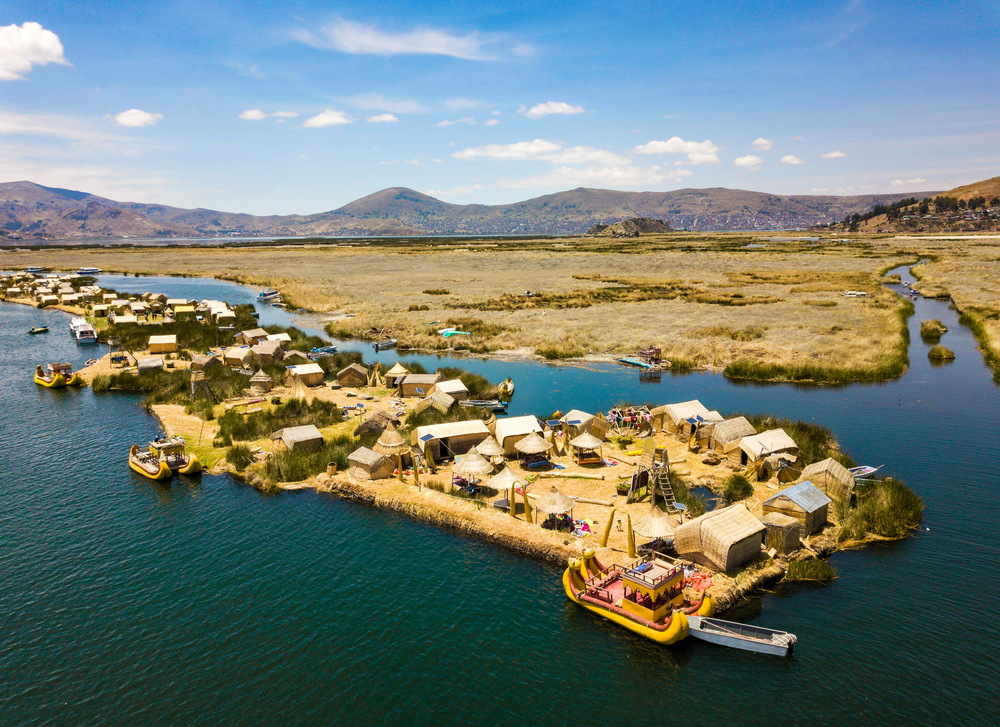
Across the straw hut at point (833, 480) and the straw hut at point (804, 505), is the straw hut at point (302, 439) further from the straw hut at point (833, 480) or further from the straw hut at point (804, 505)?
the straw hut at point (833, 480)

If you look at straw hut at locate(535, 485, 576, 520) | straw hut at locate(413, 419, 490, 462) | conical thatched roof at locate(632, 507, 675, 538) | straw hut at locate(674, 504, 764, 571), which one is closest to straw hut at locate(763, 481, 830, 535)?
straw hut at locate(674, 504, 764, 571)

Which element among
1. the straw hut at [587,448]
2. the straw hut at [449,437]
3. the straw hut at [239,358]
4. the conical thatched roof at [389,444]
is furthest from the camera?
the straw hut at [239,358]

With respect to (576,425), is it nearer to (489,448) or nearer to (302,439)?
(489,448)

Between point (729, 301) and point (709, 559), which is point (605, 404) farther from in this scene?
point (729, 301)

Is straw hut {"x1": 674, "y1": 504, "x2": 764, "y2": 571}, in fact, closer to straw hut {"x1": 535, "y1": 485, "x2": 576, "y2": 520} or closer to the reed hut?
straw hut {"x1": 535, "y1": 485, "x2": 576, "y2": 520}

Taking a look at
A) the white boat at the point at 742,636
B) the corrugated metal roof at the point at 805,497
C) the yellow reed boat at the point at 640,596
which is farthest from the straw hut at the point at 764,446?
the white boat at the point at 742,636

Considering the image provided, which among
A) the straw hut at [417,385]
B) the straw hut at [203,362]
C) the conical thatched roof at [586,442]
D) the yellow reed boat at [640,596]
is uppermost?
the straw hut at [203,362]

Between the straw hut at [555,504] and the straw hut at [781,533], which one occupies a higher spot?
the straw hut at [555,504]
